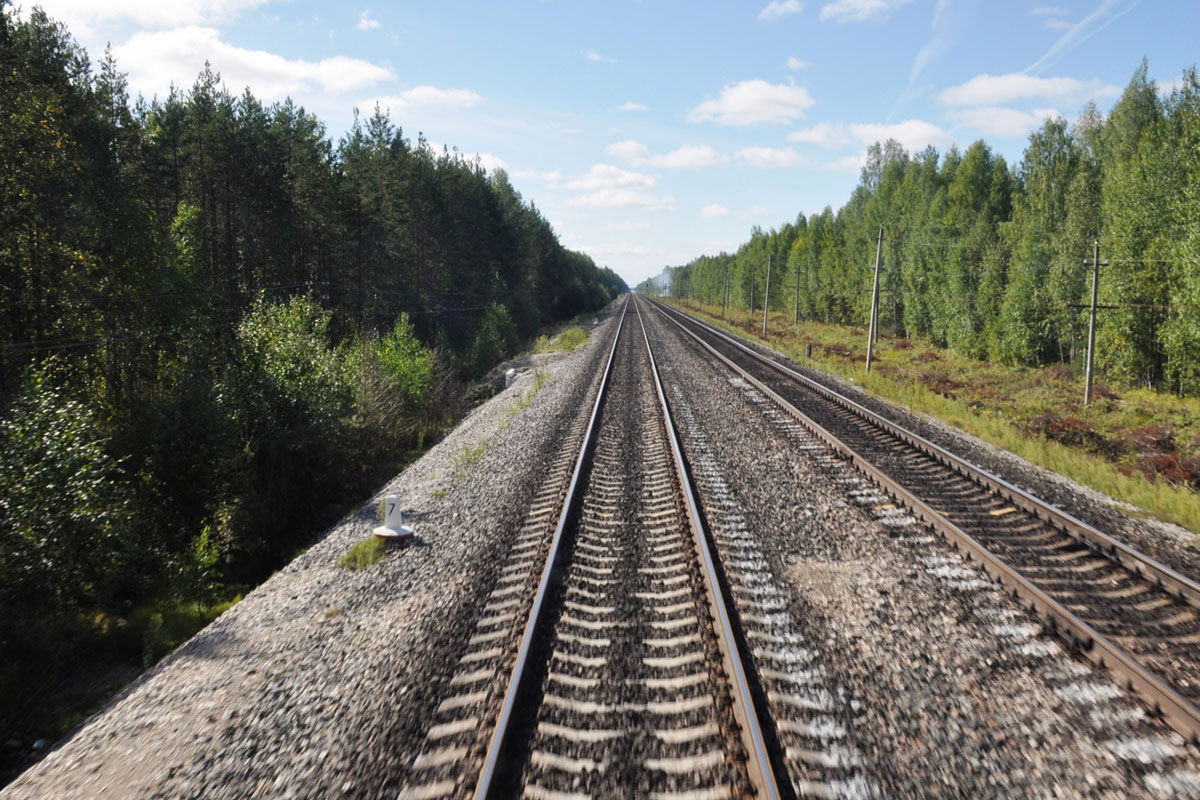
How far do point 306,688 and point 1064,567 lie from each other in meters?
6.82

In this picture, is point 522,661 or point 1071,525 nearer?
point 522,661

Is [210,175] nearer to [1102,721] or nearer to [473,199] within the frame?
[473,199]

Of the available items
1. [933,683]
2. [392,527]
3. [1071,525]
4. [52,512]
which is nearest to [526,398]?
[392,527]

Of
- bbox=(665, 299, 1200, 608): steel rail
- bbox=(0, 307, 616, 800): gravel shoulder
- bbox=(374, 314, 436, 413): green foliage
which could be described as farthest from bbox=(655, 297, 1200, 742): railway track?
bbox=(374, 314, 436, 413): green foliage

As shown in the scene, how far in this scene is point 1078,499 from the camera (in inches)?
340

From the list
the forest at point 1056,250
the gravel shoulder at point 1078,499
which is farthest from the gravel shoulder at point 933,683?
the forest at point 1056,250

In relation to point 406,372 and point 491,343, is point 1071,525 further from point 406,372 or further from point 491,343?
point 491,343

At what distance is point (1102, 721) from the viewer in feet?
13.2

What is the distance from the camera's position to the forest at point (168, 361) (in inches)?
299

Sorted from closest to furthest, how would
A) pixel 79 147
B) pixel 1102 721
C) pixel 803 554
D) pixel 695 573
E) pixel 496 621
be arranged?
pixel 1102 721, pixel 496 621, pixel 695 573, pixel 803 554, pixel 79 147

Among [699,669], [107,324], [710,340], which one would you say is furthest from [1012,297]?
[107,324]

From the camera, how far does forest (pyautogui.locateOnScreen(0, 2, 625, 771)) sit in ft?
24.9

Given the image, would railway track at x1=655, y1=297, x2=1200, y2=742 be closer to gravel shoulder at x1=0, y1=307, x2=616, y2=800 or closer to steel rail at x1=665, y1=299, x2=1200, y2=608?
steel rail at x1=665, y1=299, x2=1200, y2=608

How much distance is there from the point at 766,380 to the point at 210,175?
72.5 feet
